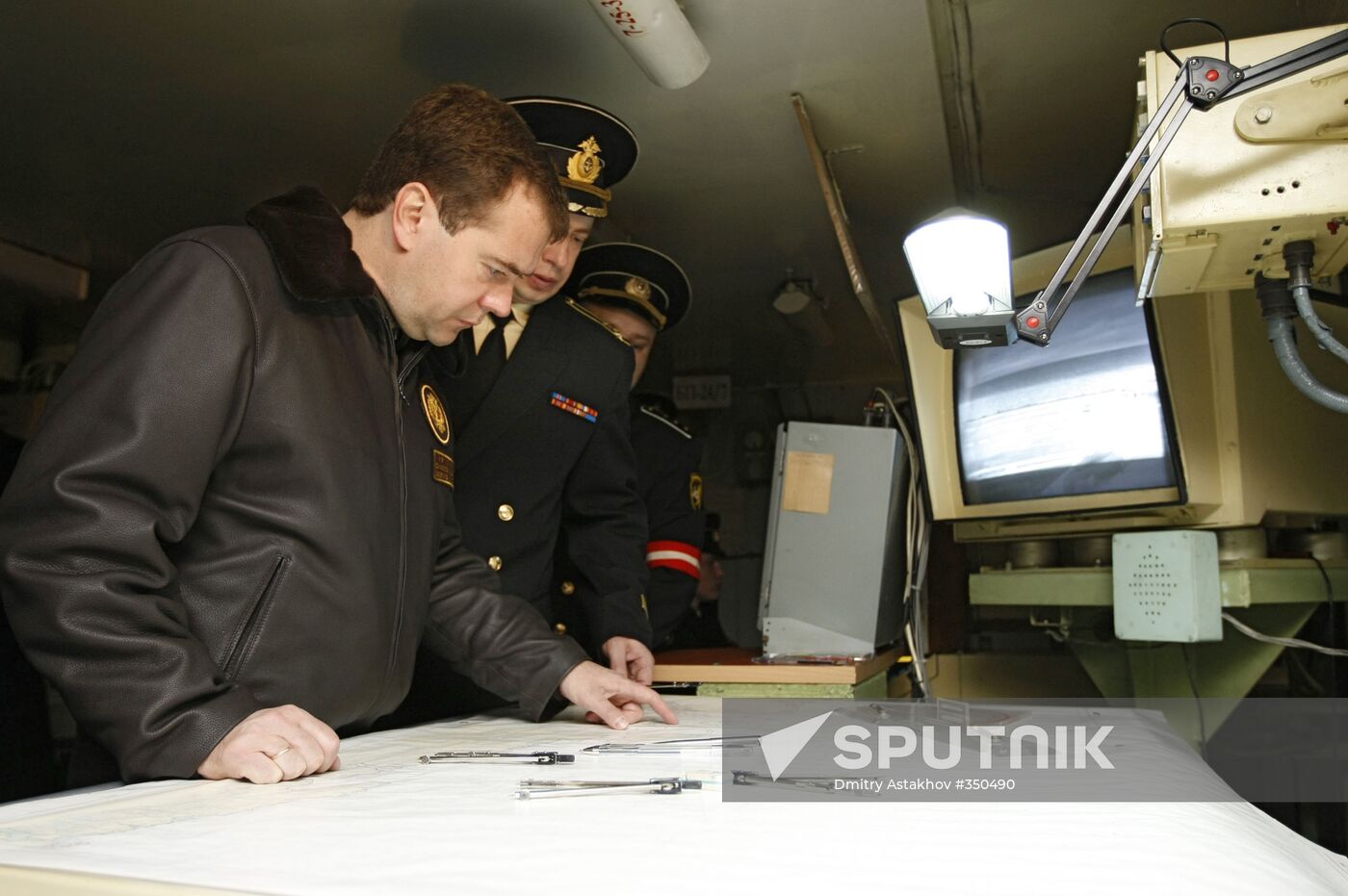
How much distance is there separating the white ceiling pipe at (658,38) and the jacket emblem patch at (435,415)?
2.44 feet

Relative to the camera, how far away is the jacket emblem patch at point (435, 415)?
1.48m

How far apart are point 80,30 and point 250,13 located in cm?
39

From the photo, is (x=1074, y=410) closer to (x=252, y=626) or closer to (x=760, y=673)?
(x=760, y=673)

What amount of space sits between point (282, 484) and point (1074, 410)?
1722 millimetres

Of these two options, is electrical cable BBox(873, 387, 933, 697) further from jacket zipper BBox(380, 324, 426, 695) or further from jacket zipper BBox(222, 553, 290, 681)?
jacket zipper BBox(222, 553, 290, 681)

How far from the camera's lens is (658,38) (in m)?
1.84

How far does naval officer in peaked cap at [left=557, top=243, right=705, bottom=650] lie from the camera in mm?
2822

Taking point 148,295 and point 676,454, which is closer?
point 148,295

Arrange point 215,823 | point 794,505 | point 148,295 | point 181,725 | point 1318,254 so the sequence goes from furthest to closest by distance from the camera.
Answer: point 794,505, point 1318,254, point 148,295, point 181,725, point 215,823

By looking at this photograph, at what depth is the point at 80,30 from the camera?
6.89 ft

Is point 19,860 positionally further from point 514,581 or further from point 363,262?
point 514,581

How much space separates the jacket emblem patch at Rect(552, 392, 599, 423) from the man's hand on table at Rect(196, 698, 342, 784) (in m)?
1.11

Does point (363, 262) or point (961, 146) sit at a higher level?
point (961, 146)

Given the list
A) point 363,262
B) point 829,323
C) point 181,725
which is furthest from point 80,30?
point 829,323
